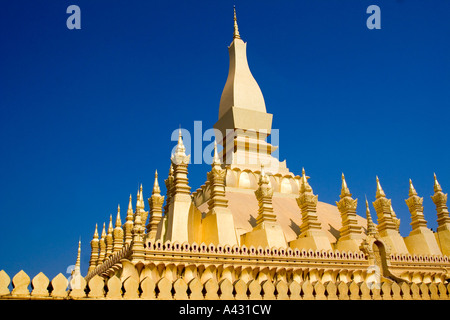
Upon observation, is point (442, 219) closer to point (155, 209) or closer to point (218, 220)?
point (218, 220)

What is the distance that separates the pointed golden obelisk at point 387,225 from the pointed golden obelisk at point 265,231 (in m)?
5.63

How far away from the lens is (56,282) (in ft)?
30.4

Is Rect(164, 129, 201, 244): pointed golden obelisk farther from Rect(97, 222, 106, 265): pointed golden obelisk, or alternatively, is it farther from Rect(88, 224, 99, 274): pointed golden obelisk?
Rect(88, 224, 99, 274): pointed golden obelisk

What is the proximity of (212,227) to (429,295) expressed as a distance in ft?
24.6

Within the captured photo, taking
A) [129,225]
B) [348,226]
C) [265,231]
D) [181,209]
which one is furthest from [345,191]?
[129,225]

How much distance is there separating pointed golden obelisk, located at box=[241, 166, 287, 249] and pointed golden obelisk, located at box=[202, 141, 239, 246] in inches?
24.9

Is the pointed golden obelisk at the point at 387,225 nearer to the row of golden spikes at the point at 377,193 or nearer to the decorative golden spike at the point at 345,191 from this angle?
the row of golden spikes at the point at 377,193

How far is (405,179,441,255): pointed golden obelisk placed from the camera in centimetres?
1939

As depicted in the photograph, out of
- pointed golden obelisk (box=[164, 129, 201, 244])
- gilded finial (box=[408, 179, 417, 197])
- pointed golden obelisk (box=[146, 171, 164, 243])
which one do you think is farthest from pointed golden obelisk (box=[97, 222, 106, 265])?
gilded finial (box=[408, 179, 417, 197])

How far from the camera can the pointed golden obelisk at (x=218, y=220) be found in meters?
15.5

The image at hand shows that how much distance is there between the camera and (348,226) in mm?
18125

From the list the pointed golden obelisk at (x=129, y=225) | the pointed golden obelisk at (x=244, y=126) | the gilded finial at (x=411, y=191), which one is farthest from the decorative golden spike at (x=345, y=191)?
the pointed golden obelisk at (x=129, y=225)

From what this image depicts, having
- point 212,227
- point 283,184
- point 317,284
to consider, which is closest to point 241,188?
point 283,184
